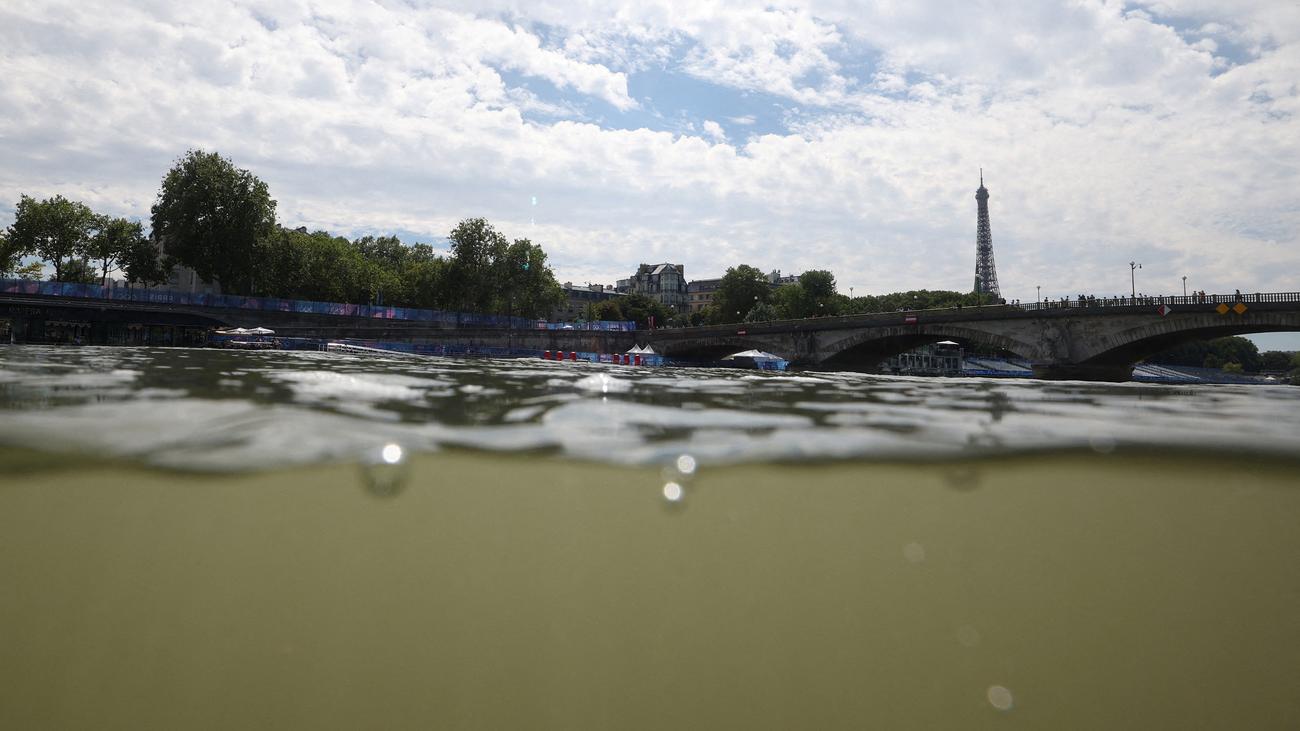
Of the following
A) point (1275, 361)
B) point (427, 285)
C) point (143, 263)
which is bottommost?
point (1275, 361)

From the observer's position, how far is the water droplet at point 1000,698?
1.51 meters

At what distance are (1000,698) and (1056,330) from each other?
1923 inches

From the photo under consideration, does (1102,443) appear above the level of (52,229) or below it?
below

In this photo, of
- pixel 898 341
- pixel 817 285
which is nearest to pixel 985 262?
pixel 817 285

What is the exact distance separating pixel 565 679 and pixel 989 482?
3.02m

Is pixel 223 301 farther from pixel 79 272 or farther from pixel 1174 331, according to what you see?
pixel 1174 331

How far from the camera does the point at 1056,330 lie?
42844mm

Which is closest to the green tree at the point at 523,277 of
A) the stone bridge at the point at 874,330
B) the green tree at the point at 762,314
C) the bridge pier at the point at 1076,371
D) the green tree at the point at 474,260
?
the green tree at the point at 474,260

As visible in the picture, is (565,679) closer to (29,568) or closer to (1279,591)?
(29,568)

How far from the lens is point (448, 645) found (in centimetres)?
171

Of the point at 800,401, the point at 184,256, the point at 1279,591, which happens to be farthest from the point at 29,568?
the point at 184,256

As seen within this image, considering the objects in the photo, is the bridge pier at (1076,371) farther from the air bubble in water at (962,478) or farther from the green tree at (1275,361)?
the green tree at (1275,361)

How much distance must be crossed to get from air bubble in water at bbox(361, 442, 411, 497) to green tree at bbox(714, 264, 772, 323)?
99.1m

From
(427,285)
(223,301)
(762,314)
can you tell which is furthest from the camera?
(762,314)
